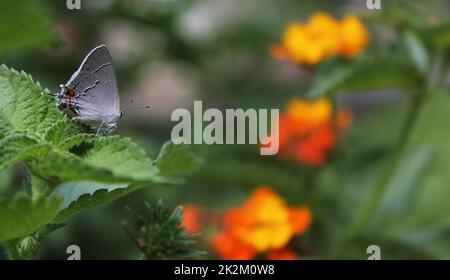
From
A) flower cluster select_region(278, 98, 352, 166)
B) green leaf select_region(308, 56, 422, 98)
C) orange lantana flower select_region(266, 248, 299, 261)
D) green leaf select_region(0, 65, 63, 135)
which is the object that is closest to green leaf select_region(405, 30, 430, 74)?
green leaf select_region(308, 56, 422, 98)

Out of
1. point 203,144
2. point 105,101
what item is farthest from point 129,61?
point 105,101

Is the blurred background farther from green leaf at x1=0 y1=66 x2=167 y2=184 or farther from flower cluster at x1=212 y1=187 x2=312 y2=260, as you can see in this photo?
green leaf at x1=0 y1=66 x2=167 y2=184

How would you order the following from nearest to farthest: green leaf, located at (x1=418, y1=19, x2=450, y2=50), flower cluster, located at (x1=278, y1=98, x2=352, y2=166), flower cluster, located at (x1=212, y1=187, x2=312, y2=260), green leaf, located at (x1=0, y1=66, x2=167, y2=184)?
1. green leaf, located at (x1=0, y1=66, x2=167, y2=184)
2. flower cluster, located at (x1=212, y1=187, x2=312, y2=260)
3. green leaf, located at (x1=418, y1=19, x2=450, y2=50)
4. flower cluster, located at (x1=278, y1=98, x2=352, y2=166)

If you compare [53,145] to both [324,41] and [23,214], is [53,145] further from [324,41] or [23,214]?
[324,41]

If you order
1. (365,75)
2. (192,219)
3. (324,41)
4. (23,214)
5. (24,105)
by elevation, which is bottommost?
(23,214)

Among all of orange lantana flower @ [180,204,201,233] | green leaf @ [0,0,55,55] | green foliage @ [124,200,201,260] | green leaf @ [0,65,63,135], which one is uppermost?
green leaf @ [0,0,55,55]

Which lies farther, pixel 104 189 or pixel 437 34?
pixel 437 34

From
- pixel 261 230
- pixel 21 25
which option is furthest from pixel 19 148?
pixel 261 230
